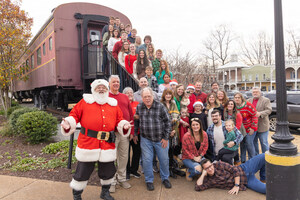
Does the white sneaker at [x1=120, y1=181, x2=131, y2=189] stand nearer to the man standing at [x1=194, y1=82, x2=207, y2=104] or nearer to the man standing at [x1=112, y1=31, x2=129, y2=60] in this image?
the man standing at [x1=194, y1=82, x2=207, y2=104]

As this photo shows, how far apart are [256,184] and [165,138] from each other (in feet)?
5.09

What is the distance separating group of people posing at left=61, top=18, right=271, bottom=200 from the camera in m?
2.95

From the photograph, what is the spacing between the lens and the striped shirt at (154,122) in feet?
11.8

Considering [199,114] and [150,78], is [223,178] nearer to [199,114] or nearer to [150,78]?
[199,114]

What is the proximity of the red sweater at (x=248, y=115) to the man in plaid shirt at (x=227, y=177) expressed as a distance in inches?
44.1

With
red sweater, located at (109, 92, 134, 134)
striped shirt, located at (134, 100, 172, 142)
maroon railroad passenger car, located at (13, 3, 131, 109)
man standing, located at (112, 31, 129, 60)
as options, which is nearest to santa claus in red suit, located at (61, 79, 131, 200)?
red sweater, located at (109, 92, 134, 134)

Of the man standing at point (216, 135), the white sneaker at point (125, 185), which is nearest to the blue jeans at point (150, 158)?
the white sneaker at point (125, 185)

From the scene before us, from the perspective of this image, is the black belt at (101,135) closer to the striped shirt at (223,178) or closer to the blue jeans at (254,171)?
the striped shirt at (223,178)

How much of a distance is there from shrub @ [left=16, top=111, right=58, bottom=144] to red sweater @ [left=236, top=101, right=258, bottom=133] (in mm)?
4658

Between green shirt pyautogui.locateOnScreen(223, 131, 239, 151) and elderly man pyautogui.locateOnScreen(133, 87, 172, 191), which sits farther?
green shirt pyautogui.locateOnScreen(223, 131, 239, 151)

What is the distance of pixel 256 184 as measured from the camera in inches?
136

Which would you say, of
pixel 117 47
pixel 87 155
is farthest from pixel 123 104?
pixel 117 47

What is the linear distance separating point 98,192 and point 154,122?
4.47 feet

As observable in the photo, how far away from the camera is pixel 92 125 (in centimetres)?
291
